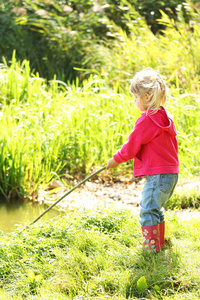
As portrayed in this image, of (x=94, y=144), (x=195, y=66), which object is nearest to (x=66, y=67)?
(x=195, y=66)

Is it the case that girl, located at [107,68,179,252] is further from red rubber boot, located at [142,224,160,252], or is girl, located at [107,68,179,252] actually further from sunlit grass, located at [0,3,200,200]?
sunlit grass, located at [0,3,200,200]

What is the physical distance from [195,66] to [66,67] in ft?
10.0

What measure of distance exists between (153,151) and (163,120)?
24cm

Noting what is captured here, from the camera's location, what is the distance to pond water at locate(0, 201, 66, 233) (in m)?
4.16

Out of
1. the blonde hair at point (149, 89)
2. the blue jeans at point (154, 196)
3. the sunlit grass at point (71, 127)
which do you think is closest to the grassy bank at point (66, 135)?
the sunlit grass at point (71, 127)

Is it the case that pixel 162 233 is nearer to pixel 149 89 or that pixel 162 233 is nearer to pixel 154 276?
pixel 154 276

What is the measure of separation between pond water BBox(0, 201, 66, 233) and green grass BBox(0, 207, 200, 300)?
28.7 inches

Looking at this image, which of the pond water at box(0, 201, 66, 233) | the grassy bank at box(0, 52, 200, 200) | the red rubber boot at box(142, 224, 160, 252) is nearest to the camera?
the red rubber boot at box(142, 224, 160, 252)

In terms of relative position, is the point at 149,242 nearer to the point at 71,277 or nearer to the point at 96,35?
the point at 71,277

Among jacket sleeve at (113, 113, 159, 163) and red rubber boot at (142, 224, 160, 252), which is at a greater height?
jacket sleeve at (113, 113, 159, 163)

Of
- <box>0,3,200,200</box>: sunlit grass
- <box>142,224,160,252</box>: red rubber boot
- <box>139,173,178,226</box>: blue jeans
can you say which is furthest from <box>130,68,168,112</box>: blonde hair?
<box>0,3,200,200</box>: sunlit grass

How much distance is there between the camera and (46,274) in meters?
2.81

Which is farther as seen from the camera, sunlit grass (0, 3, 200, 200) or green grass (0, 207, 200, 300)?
sunlit grass (0, 3, 200, 200)

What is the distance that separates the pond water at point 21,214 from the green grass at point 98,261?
2.39 ft
